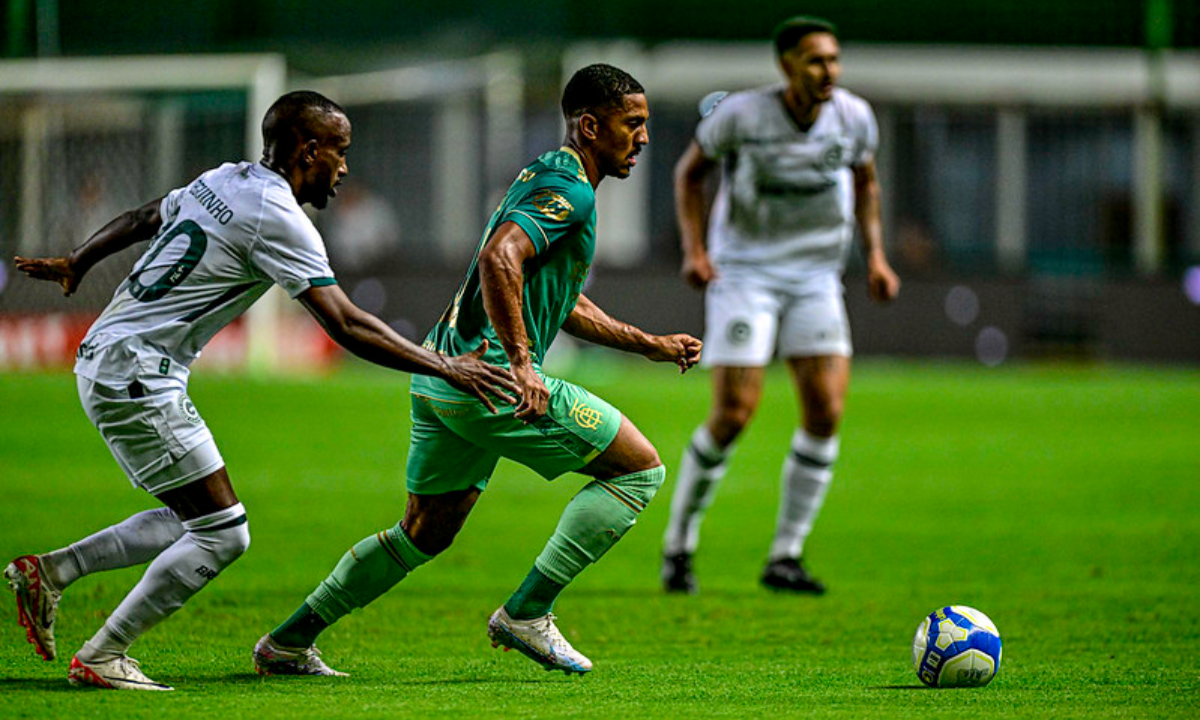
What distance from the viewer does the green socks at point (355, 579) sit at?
20.3 ft

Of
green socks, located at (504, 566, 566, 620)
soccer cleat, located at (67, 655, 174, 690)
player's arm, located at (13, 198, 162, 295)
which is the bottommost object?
soccer cleat, located at (67, 655, 174, 690)

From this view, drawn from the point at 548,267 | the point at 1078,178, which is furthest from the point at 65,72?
the point at 1078,178

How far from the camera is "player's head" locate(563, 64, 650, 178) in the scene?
6.19m

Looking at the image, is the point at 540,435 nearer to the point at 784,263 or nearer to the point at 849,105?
the point at 784,263

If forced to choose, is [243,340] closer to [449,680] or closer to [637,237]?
[637,237]

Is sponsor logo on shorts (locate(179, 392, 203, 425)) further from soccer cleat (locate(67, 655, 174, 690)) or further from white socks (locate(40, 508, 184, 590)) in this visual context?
soccer cleat (locate(67, 655, 174, 690))

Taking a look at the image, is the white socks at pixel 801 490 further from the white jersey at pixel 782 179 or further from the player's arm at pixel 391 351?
the player's arm at pixel 391 351

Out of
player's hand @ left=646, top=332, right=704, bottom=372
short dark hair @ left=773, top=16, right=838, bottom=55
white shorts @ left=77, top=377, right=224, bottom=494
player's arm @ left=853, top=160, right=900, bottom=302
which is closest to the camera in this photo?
white shorts @ left=77, top=377, right=224, bottom=494

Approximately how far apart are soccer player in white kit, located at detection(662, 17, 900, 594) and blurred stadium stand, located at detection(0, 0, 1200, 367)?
33.4ft

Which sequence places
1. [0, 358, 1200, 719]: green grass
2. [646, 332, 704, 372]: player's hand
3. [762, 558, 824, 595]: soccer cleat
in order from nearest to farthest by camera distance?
[0, 358, 1200, 719]: green grass < [646, 332, 704, 372]: player's hand < [762, 558, 824, 595]: soccer cleat

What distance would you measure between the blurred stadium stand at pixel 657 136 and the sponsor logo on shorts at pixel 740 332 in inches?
410

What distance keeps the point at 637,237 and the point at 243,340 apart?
1181 centimetres

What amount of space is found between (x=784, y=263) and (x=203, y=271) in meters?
4.27

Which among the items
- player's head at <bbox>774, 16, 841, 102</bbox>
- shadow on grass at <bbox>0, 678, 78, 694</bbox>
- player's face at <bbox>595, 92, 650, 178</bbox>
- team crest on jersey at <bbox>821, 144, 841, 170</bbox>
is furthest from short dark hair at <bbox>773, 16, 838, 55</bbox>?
shadow on grass at <bbox>0, 678, 78, 694</bbox>
